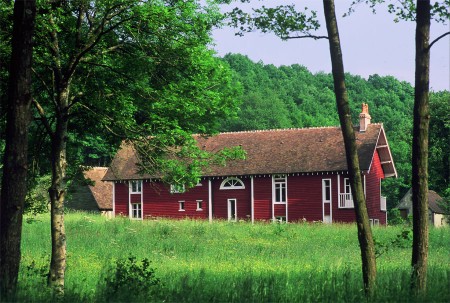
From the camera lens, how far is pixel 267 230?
39500mm

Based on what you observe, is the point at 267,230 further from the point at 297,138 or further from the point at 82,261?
the point at 297,138

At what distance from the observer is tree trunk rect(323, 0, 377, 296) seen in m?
14.4

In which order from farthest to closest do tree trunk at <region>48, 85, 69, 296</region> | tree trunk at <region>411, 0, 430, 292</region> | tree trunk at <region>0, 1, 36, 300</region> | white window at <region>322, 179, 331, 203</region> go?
1. white window at <region>322, 179, 331, 203</region>
2. tree trunk at <region>48, 85, 69, 296</region>
3. tree trunk at <region>411, 0, 430, 292</region>
4. tree trunk at <region>0, 1, 36, 300</region>

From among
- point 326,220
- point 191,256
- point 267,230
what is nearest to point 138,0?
point 191,256

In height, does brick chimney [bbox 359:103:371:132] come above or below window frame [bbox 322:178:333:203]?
above

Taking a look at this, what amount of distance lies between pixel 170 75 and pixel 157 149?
6.67 feet

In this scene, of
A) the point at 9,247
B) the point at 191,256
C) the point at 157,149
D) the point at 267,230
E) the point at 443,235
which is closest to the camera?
the point at 9,247

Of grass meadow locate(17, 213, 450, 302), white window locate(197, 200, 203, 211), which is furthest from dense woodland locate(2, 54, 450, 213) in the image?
grass meadow locate(17, 213, 450, 302)

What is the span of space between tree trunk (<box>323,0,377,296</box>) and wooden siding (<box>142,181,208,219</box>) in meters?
45.3

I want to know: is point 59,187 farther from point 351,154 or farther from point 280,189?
point 280,189

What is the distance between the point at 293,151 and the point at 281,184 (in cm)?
255

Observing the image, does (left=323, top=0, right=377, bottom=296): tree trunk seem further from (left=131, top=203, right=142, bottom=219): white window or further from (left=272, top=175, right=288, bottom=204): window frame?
(left=131, top=203, right=142, bottom=219): white window

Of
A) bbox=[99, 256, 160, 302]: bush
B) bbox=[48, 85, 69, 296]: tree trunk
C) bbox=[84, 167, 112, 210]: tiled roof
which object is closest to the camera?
bbox=[99, 256, 160, 302]: bush

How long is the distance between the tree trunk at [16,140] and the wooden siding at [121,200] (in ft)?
160
